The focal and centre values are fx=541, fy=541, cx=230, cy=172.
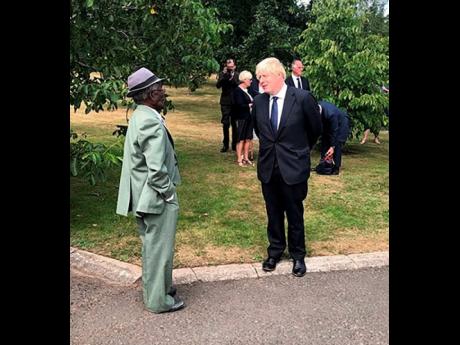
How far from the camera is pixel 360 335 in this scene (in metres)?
3.92

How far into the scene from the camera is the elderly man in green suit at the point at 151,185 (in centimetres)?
396

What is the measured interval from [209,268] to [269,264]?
1.83 ft

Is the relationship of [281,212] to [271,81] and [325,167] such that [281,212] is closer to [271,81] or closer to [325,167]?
[271,81]

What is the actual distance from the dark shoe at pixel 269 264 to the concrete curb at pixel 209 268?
0.04 metres

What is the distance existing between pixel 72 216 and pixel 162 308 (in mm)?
2906

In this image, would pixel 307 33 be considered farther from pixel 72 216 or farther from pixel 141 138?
pixel 141 138

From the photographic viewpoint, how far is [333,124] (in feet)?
28.5

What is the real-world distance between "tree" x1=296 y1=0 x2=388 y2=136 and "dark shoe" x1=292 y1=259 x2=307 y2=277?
6.37 meters

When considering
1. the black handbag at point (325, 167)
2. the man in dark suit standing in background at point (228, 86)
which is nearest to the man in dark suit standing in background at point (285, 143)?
the black handbag at point (325, 167)

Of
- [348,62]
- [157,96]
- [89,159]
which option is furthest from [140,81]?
[348,62]

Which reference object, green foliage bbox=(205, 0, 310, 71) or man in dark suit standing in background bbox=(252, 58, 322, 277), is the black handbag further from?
green foliage bbox=(205, 0, 310, 71)

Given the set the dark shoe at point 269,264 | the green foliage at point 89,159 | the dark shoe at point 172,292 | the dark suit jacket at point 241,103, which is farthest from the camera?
the dark suit jacket at point 241,103

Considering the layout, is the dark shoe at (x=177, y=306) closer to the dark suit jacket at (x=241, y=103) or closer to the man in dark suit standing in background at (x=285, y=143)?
the man in dark suit standing in background at (x=285, y=143)
